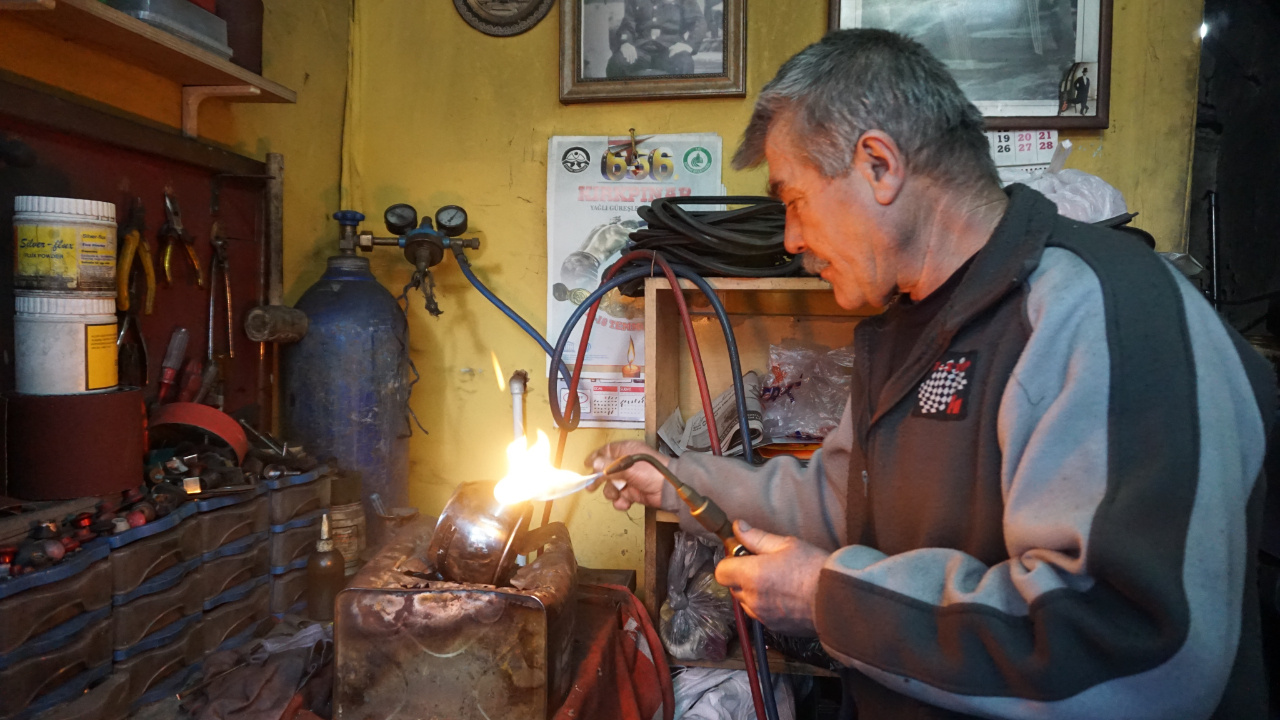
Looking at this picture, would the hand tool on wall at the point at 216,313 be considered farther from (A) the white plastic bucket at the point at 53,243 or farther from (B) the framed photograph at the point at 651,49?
(B) the framed photograph at the point at 651,49

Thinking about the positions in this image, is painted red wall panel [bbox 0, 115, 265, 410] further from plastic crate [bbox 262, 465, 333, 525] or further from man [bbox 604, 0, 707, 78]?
man [bbox 604, 0, 707, 78]

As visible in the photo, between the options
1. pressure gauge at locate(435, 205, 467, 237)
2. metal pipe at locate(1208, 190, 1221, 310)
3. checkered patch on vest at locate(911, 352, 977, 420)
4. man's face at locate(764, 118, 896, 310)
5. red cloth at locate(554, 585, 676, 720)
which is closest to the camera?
checkered patch on vest at locate(911, 352, 977, 420)

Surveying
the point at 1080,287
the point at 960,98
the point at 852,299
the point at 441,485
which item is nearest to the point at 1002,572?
the point at 1080,287

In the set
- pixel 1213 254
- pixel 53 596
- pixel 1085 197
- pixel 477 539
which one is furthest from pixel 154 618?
pixel 1213 254

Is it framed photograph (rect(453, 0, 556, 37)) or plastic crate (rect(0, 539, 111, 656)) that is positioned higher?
framed photograph (rect(453, 0, 556, 37))

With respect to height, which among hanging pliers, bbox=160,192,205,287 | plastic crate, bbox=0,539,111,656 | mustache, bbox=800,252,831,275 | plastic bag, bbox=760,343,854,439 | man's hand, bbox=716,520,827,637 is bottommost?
plastic crate, bbox=0,539,111,656

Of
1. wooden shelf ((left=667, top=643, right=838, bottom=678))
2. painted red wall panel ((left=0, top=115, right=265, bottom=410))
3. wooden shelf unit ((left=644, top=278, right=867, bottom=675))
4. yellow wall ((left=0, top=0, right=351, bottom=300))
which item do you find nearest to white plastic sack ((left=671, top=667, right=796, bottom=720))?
wooden shelf ((left=667, top=643, right=838, bottom=678))

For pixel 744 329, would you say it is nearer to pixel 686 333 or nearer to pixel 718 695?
pixel 686 333

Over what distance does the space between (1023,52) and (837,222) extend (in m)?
1.38

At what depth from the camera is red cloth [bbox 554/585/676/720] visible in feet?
4.72

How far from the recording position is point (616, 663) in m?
1.62

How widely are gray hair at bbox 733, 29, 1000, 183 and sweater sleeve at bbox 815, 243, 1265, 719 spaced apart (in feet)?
0.73

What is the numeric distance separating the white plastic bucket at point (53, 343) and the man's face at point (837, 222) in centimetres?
128

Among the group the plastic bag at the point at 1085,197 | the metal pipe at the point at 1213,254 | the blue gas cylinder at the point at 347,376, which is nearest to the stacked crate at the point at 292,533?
the blue gas cylinder at the point at 347,376
